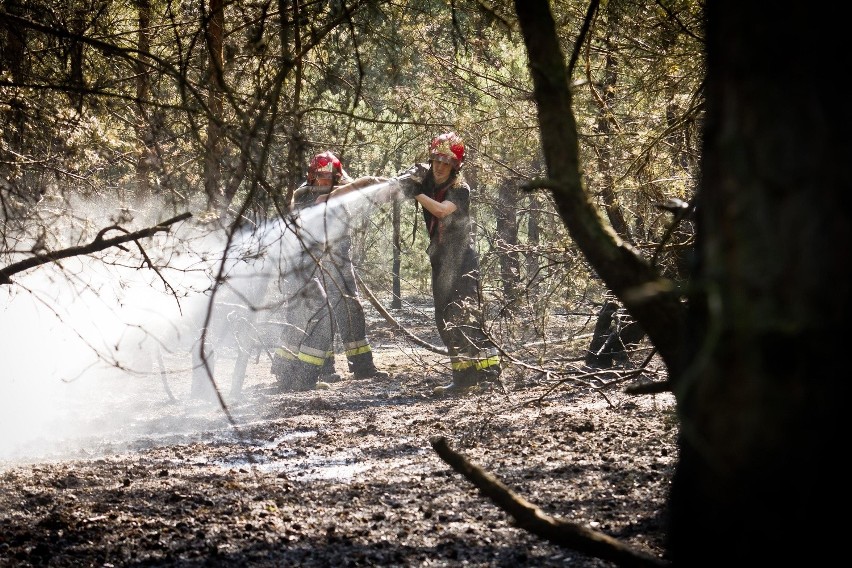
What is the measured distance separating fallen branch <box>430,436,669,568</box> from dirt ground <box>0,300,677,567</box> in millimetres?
1223

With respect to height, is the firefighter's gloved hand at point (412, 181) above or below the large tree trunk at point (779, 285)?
above

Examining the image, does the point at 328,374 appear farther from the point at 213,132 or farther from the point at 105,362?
A: the point at 213,132

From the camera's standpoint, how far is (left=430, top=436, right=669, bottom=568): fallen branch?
1.85 m

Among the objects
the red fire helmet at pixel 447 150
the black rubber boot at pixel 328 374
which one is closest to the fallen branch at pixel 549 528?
the red fire helmet at pixel 447 150

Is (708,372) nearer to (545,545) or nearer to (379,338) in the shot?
(545,545)

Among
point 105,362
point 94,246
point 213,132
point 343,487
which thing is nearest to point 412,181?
point 105,362

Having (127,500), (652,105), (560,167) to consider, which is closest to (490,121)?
(652,105)

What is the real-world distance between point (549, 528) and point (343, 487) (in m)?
3.30

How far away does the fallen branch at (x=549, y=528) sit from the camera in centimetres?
185

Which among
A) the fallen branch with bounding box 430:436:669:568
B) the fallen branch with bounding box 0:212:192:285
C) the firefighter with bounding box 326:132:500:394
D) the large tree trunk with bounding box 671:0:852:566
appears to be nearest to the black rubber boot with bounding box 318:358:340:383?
the firefighter with bounding box 326:132:500:394

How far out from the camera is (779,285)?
1145 millimetres

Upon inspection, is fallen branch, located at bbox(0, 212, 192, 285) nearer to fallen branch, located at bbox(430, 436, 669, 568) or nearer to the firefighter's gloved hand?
fallen branch, located at bbox(430, 436, 669, 568)

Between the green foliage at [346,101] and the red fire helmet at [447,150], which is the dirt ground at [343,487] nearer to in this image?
the green foliage at [346,101]

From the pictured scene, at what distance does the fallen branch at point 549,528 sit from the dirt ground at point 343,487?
1.22 meters
